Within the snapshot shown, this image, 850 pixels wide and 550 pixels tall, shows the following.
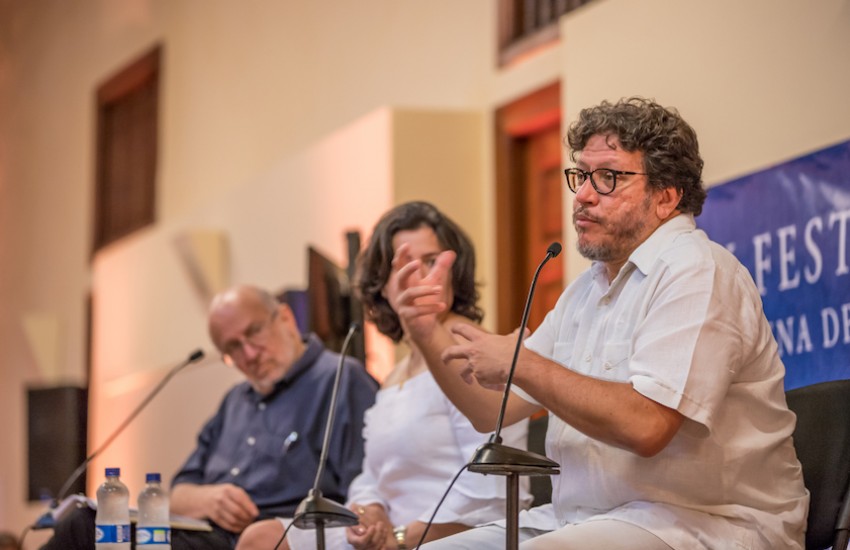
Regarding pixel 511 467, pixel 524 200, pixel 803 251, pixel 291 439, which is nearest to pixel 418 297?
pixel 511 467

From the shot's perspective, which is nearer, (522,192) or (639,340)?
(639,340)

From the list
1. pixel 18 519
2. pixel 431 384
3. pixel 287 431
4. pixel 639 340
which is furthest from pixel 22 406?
pixel 639 340

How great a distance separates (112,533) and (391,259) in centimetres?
98

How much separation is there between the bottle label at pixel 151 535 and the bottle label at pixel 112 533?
2.3 inches

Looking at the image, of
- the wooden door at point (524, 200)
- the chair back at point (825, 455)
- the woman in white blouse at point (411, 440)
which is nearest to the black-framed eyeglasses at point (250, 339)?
the woman in white blouse at point (411, 440)

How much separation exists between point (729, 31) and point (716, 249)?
1.35 meters

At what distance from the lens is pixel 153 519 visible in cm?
306

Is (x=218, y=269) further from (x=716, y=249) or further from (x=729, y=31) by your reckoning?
(x=716, y=249)

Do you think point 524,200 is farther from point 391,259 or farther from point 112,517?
point 112,517

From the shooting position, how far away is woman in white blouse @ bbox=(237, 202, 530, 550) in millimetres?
3010

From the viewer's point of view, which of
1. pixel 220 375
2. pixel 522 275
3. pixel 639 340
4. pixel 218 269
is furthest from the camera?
pixel 218 269

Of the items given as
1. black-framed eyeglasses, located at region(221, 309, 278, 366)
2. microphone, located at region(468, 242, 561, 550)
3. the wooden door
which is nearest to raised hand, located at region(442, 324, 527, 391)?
microphone, located at region(468, 242, 561, 550)

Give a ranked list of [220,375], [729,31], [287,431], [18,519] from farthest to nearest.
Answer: [18,519], [220,375], [287,431], [729,31]

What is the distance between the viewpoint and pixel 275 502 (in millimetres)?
3719
